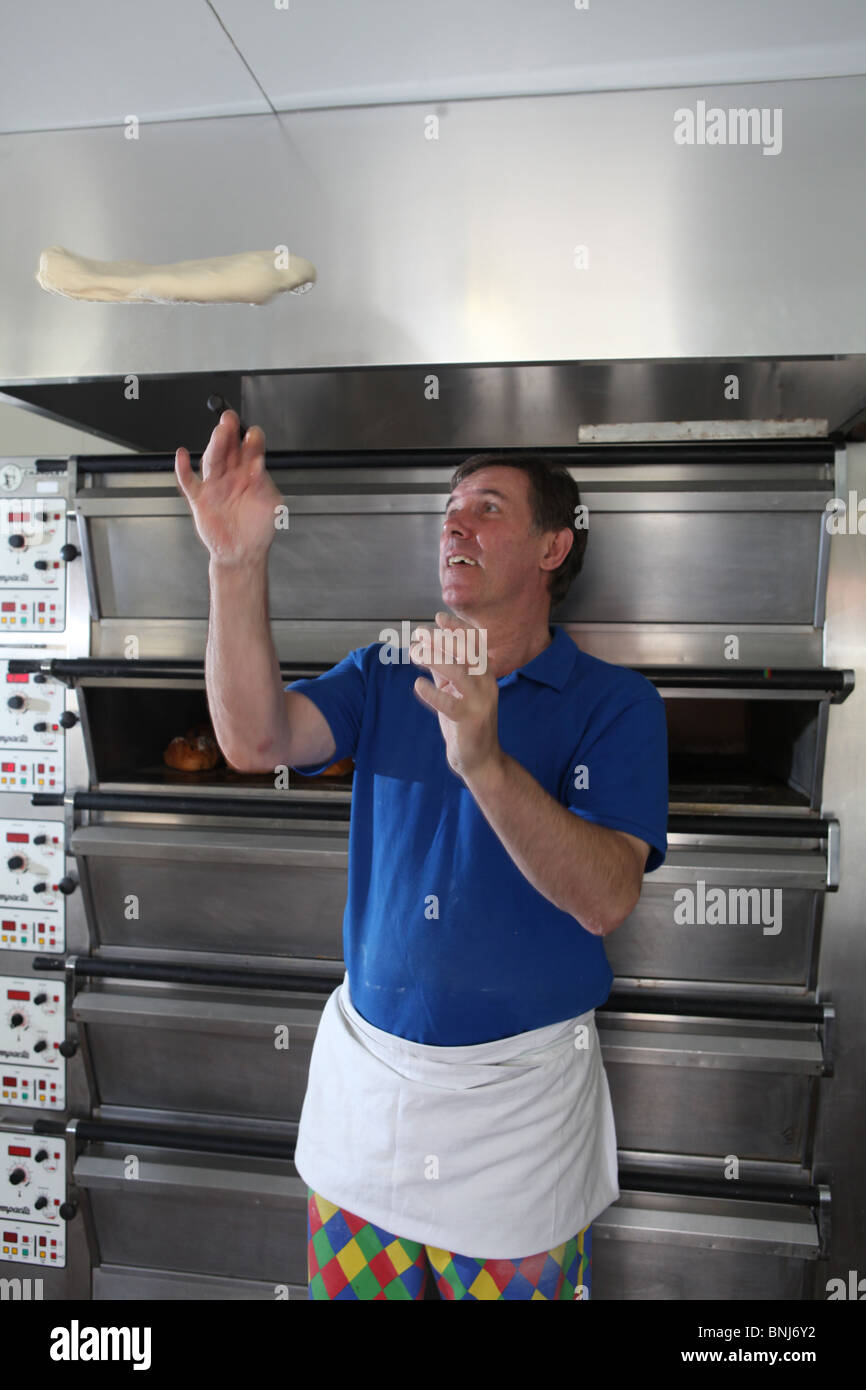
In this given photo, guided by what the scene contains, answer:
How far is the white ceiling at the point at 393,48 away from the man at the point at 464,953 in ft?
1.83

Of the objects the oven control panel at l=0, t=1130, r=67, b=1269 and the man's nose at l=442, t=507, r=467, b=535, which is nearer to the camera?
the man's nose at l=442, t=507, r=467, b=535

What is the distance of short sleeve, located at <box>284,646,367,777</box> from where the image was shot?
1.27 metres

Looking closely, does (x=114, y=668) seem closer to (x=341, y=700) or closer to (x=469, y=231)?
(x=341, y=700)

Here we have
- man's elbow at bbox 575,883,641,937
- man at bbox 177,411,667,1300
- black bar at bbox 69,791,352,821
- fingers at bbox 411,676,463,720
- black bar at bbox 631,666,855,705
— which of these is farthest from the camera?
black bar at bbox 69,791,352,821

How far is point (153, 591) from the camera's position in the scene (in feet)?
6.01

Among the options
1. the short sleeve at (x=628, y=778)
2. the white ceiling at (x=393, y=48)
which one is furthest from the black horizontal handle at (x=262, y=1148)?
the white ceiling at (x=393, y=48)

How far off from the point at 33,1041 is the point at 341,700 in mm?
1165

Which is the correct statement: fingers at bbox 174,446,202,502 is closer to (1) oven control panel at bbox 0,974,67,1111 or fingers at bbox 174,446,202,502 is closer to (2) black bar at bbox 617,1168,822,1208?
(1) oven control panel at bbox 0,974,67,1111

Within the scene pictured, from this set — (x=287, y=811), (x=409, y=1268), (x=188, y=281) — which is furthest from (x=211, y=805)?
(x=188, y=281)

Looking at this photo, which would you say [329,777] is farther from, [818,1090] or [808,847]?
[818,1090]

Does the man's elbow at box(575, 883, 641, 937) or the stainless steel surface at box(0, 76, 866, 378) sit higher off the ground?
the stainless steel surface at box(0, 76, 866, 378)

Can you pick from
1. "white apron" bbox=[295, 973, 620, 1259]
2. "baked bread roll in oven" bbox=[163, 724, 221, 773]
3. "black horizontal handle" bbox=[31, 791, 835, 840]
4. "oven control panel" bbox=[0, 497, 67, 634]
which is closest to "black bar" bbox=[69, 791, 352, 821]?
"black horizontal handle" bbox=[31, 791, 835, 840]
